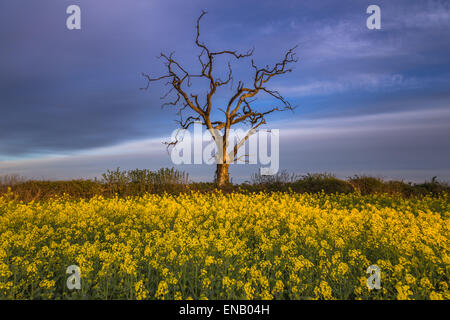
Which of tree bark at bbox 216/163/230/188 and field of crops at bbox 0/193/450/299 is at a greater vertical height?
tree bark at bbox 216/163/230/188

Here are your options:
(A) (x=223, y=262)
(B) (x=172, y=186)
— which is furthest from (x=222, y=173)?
(A) (x=223, y=262)

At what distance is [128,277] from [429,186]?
19320 millimetres

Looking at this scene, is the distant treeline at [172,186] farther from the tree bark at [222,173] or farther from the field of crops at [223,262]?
the field of crops at [223,262]

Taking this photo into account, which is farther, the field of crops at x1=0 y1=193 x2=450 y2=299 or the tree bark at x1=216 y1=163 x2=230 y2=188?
the tree bark at x1=216 y1=163 x2=230 y2=188

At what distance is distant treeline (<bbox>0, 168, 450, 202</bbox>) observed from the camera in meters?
16.2

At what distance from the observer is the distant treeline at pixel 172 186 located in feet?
53.0

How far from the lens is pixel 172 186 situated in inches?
673

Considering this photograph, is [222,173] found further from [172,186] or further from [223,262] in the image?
[223,262]

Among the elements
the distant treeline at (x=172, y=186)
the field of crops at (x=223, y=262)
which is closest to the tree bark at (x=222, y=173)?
the distant treeline at (x=172, y=186)

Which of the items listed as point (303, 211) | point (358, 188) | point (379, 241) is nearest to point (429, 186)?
point (358, 188)

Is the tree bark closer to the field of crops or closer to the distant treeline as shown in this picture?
the distant treeline

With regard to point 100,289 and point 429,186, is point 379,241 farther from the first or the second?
point 429,186

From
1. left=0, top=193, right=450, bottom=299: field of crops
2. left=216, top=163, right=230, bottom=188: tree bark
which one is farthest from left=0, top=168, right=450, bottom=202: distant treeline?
left=0, top=193, right=450, bottom=299: field of crops
